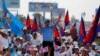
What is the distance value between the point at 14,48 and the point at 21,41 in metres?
0.88

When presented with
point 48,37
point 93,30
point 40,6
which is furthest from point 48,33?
point 40,6

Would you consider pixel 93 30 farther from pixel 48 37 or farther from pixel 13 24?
pixel 13 24

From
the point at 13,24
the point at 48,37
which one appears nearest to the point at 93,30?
the point at 48,37

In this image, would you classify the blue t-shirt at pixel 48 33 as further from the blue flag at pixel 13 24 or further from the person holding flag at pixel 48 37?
the blue flag at pixel 13 24

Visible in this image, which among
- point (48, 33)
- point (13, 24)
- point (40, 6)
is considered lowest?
point (40, 6)

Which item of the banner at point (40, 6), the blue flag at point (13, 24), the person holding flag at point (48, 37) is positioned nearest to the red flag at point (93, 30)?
the person holding flag at point (48, 37)

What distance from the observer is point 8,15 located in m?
16.0

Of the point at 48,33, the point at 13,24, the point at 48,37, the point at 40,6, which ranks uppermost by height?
the point at 48,33

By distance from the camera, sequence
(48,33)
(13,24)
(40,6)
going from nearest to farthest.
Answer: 1. (48,33)
2. (13,24)
3. (40,6)

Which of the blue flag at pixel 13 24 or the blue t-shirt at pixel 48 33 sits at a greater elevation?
the blue t-shirt at pixel 48 33

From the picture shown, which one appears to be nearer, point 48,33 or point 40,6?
point 48,33

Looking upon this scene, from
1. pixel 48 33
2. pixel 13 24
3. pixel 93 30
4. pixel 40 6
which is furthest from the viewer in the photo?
pixel 40 6

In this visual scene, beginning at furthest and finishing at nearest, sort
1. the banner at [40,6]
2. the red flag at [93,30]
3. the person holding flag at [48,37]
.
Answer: the banner at [40,6] < the red flag at [93,30] < the person holding flag at [48,37]

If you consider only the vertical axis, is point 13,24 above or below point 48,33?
below
